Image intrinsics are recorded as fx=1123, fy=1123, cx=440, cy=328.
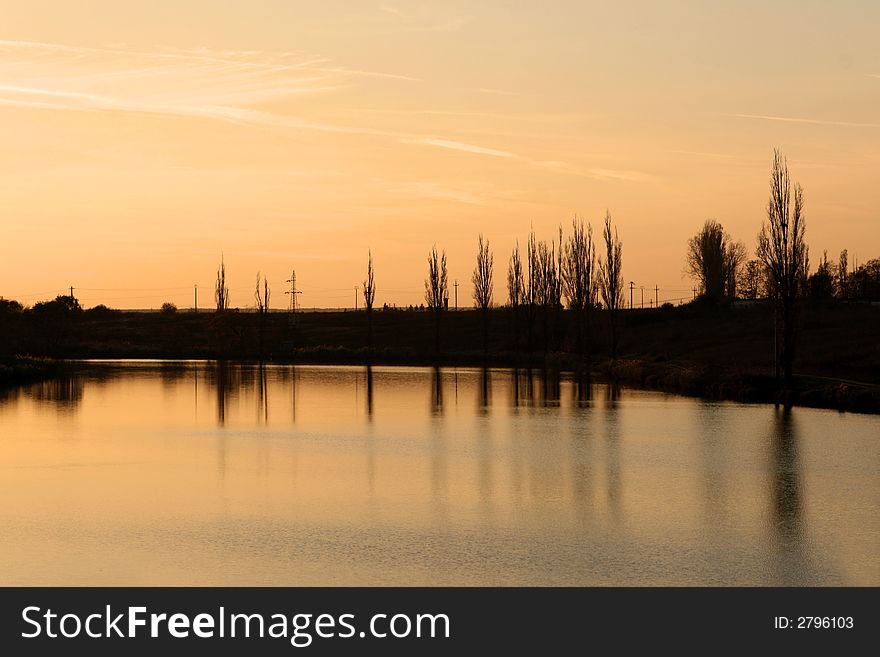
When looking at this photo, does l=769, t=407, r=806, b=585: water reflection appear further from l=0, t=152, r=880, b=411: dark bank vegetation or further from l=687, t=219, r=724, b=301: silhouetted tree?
l=687, t=219, r=724, b=301: silhouetted tree

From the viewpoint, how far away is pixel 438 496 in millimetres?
15445

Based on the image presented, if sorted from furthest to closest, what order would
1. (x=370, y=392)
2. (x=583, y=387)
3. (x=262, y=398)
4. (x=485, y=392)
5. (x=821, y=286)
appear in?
(x=821, y=286) < (x=583, y=387) < (x=485, y=392) < (x=370, y=392) < (x=262, y=398)

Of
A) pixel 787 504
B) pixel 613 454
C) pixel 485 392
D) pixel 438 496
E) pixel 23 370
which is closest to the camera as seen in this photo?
pixel 787 504

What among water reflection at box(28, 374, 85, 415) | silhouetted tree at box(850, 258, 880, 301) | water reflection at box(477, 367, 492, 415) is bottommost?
water reflection at box(477, 367, 492, 415)

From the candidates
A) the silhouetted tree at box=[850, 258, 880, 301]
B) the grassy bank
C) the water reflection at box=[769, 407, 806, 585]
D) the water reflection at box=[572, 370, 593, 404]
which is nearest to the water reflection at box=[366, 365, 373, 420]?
the water reflection at box=[572, 370, 593, 404]

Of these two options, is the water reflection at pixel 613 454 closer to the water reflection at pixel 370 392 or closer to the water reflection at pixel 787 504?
the water reflection at pixel 787 504

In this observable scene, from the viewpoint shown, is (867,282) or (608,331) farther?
Answer: (867,282)

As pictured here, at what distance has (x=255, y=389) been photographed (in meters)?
39.9

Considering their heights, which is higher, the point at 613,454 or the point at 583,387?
the point at 583,387

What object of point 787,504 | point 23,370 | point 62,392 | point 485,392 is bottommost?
point 787,504

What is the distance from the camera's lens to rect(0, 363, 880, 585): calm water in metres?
11.2

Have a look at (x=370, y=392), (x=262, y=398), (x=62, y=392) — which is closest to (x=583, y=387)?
(x=370, y=392)

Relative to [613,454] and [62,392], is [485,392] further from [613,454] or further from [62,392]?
[613,454]
